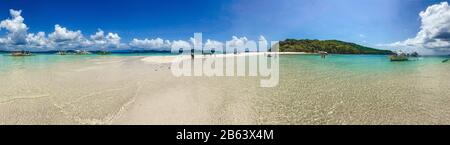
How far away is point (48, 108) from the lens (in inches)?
243

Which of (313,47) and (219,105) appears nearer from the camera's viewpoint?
(219,105)

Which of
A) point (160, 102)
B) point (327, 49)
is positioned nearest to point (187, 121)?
point (160, 102)

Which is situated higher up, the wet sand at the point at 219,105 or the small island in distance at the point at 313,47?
the small island in distance at the point at 313,47

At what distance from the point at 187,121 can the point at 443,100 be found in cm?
757

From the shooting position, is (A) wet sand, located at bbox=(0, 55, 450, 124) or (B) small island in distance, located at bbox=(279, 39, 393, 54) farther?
(B) small island in distance, located at bbox=(279, 39, 393, 54)

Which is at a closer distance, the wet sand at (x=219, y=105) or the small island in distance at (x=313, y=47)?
the wet sand at (x=219, y=105)

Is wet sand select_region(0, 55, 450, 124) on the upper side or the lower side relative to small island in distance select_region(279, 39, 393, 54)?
lower

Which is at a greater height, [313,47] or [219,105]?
[313,47]
